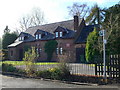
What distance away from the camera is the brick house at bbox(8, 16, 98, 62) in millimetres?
30967

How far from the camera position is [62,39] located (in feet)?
109

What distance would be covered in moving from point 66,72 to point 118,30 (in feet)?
33.0

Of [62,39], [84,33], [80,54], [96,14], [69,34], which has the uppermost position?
[96,14]

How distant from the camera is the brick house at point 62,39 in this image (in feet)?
102

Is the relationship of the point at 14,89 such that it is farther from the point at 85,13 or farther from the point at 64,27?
the point at 85,13

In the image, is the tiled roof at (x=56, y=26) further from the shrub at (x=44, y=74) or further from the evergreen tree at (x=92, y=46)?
the shrub at (x=44, y=74)

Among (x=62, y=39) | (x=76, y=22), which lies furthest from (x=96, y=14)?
(x=62, y=39)

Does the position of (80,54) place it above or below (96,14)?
below

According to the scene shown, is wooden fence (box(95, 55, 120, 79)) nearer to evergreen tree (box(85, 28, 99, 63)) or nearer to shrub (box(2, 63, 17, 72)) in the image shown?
shrub (box(2, 63, 17, 72))

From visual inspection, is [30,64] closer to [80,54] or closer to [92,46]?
[92,46]

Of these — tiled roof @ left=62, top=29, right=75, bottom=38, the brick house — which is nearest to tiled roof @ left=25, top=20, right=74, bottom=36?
the brick house

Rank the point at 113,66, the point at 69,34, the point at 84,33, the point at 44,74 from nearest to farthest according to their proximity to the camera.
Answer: the point at 113,66 < the point at 44,74 < the point at 84,33 < the point at 69,34

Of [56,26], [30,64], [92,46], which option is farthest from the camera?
[56,26]

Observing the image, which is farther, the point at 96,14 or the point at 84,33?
the point at 96,14
